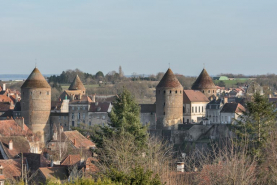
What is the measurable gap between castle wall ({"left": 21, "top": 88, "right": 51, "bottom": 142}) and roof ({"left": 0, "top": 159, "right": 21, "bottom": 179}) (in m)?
31.3

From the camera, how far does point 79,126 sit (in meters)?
71.9

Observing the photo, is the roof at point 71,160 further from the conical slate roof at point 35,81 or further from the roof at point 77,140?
the conical slate roof at point 35,81

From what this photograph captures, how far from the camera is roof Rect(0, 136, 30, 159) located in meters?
46.2

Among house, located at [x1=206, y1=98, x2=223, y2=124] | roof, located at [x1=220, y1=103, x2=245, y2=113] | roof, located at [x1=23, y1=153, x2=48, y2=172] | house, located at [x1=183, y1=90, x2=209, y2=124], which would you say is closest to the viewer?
roof, located at [x1=23, y1=153, x2=48, y2=172]

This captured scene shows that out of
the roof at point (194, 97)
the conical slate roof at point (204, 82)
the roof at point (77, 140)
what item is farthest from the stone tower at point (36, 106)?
the roof at point (77, 140)

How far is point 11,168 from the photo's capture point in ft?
127

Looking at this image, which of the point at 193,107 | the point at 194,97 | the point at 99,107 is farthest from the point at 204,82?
the point at 99,107

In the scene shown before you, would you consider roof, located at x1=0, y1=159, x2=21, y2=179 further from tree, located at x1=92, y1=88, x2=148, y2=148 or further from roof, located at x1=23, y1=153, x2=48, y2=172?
tree, located at x1=92, y1=88, x2=148, y2=148

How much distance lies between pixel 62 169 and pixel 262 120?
10.0 metres

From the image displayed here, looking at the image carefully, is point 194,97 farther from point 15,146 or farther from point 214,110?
point 15,146

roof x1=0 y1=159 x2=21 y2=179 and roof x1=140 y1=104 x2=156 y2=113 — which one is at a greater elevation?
roof x1=140 y1=104 x2=156 y2=113

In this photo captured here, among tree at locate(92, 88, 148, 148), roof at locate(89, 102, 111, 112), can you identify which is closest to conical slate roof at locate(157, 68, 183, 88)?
roof at locate(89, 102, 111, 112)

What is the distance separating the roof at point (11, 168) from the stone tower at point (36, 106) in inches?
1236

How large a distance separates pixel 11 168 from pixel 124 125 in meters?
5.93
